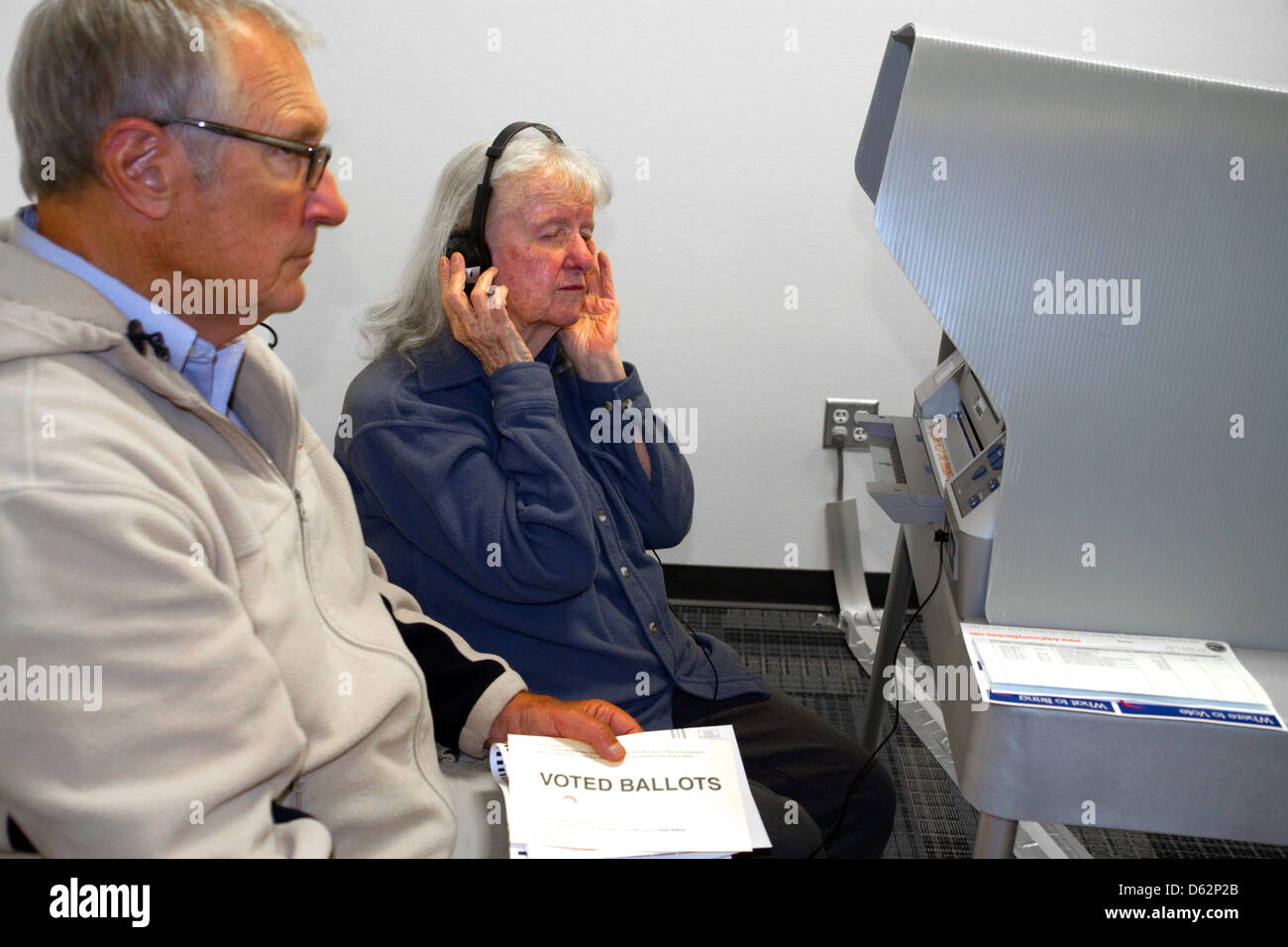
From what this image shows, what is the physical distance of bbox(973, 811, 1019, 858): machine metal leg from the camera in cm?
105

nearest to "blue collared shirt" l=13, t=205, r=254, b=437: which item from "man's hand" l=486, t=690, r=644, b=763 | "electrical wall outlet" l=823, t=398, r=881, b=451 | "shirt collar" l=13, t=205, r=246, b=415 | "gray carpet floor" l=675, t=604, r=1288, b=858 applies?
"shirt collar" l=13, t=205, r=246, b=415

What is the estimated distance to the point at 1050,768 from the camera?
103cm

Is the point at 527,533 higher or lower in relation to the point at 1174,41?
lower

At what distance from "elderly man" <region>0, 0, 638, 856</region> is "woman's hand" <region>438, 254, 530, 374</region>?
0.37 meters

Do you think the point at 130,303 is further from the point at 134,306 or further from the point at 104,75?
the point at 104,75

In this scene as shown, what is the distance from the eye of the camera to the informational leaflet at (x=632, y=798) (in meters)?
0.98

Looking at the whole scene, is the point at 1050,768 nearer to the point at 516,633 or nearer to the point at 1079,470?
the point at 1079,470

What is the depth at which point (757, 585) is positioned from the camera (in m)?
2.84

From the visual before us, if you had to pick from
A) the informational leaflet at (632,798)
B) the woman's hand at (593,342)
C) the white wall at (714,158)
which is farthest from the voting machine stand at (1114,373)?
the white wall at (714,158)

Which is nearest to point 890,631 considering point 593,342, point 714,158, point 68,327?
point 593,342

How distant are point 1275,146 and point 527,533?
35.9 inches

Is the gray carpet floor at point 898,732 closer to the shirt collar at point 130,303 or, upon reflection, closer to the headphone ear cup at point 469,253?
the headphone ear cup at point 469,253

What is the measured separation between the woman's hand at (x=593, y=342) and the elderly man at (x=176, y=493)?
581mm
